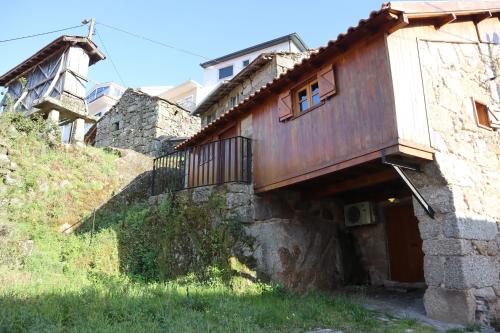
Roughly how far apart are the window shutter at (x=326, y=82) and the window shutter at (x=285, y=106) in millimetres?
809

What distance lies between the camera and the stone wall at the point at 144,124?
1549cm

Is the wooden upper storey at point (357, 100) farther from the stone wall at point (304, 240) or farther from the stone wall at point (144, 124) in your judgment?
the stone wall at point (144, 124)

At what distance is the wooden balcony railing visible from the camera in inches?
315

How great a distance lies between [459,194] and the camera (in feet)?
17.6

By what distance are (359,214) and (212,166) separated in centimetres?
369

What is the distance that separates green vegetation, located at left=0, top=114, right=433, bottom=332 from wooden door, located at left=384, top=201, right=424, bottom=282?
7.79 feet

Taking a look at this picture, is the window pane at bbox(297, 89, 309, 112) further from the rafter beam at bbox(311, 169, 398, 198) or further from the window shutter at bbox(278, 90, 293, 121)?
the rafter beam at bbox(311, 169, 398, 198)

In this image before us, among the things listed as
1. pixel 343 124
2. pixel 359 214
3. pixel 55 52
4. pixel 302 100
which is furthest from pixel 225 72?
pixel 343 124

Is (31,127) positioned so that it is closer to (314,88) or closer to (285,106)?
(285,106)

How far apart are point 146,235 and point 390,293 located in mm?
5328

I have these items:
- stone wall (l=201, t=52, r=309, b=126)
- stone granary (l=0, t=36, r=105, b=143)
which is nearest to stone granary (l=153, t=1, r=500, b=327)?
stone wall (l=201, t=52, r=309, b=126)

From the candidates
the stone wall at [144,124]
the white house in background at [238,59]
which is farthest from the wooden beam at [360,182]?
the white house in background at [238,59]

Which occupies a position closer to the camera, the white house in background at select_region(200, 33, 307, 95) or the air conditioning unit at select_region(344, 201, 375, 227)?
the air conditioning unit at select_region(344, 201, 375, 227)

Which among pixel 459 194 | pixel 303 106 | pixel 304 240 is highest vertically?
pixel 303 106
